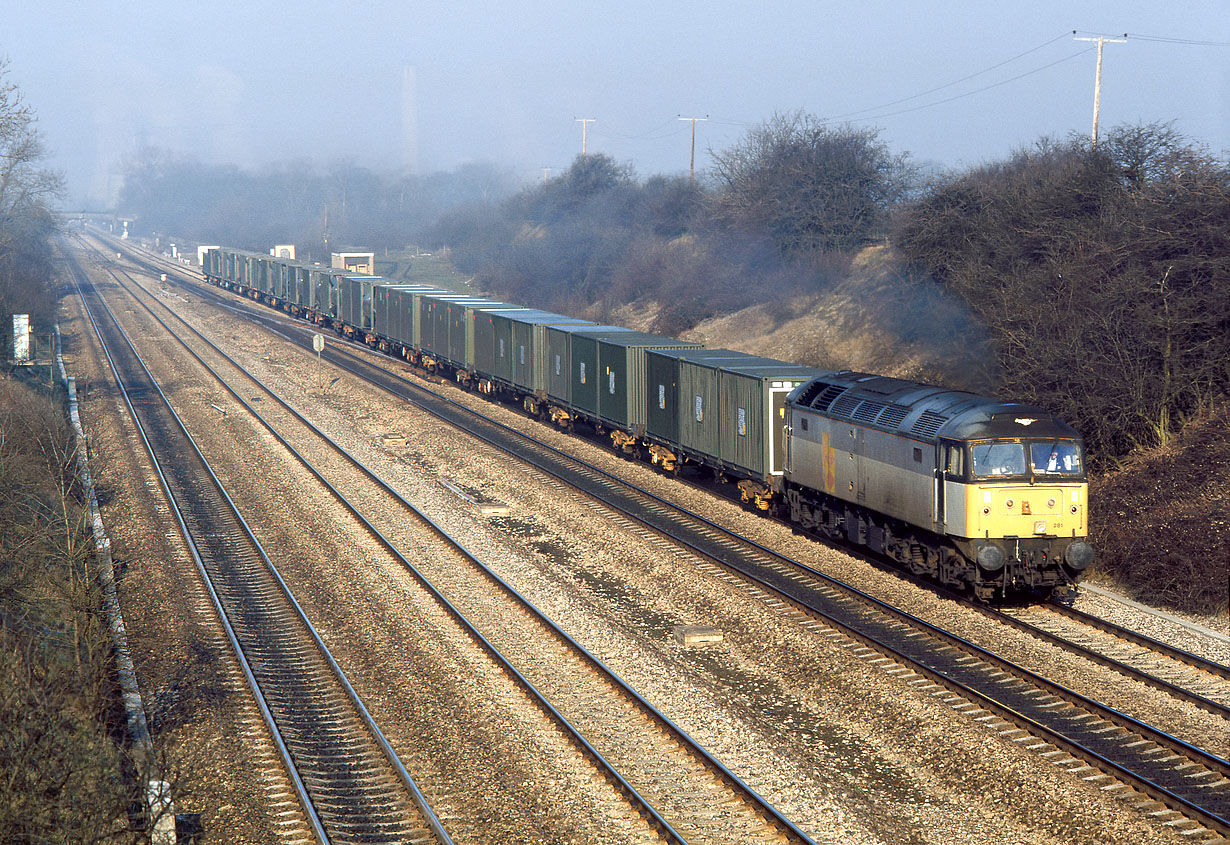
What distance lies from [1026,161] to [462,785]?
34027 mm

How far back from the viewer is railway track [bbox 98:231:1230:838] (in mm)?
11000

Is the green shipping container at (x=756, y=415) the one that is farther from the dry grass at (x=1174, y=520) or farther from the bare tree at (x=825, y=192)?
the bare tree at (x=825, y=192)

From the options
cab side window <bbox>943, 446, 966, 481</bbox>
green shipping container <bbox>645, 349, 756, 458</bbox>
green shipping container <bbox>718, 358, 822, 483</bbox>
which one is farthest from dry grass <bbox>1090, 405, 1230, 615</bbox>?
green shipping container <bbox>645, 349, 756, 458</bbox>

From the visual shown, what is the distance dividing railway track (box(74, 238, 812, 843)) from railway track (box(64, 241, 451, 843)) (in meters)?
2.04

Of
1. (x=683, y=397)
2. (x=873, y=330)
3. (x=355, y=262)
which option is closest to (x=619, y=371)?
(x=683, y=397)

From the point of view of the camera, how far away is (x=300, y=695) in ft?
45.8

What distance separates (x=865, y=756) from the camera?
39.6ft

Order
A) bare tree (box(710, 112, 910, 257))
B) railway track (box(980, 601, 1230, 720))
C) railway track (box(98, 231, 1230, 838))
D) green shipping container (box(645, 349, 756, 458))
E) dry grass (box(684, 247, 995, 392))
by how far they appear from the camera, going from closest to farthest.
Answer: railway track (box(98, 231, 1230, 838)) < railway track (box(980, 601, 1230, 720)) < green shipping container (box(645, 349, 756, 458)) < dry grass (box(684, 247, 995, 392)) < bare tree (box(710, 112, 910, 257))

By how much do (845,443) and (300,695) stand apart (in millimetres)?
10173

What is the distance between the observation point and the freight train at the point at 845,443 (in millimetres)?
16484

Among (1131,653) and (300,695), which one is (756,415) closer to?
(1131,653)

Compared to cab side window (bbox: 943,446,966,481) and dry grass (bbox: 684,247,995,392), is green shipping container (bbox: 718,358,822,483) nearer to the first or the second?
cab side window (bbox: 943,446,966,481)

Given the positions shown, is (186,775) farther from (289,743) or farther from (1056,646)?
(1056,646)

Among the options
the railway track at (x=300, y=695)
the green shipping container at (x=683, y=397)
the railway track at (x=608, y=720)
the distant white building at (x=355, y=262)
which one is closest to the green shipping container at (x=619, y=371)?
the green shipping container at (x=683, y=397)
